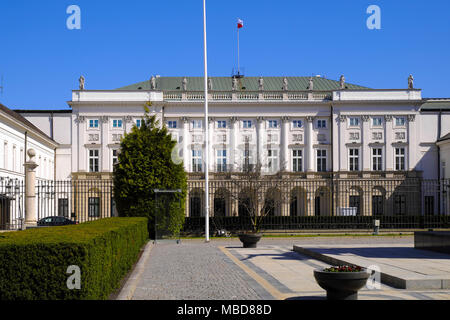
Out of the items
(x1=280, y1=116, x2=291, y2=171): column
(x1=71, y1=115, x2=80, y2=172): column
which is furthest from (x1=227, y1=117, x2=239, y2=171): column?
(x1=71, y1=115, x2=80, y2=172): column

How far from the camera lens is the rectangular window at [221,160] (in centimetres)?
6256

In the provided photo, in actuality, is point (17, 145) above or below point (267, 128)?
below

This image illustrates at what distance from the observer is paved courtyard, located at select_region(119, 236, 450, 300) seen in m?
12.0

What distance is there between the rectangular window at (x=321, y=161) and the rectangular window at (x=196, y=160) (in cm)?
1421

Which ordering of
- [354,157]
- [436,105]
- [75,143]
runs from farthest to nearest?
1. [436,105]
2. [354,157]
3. [75,143]

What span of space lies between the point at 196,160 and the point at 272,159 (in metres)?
9.07

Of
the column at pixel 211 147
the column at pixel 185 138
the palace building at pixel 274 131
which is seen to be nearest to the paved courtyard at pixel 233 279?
the column at pixel 211 147

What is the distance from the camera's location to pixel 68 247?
815cm

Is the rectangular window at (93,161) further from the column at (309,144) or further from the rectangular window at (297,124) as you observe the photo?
the column at (309,144)

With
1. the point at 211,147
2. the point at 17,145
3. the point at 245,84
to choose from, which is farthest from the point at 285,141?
the point at 17,145

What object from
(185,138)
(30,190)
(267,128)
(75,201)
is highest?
(267,128)

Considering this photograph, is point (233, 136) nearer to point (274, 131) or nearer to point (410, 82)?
point (274, 131)

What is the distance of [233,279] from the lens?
1473 cm
